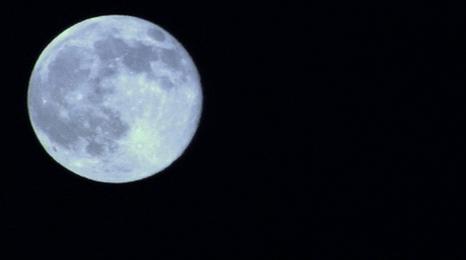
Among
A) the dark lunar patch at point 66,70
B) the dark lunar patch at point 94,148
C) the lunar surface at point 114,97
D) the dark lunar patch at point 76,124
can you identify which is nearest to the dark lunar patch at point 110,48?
the lunar surface at point 114,97

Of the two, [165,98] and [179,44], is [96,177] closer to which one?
[165,98]

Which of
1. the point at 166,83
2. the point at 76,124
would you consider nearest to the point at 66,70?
the point at 76,124

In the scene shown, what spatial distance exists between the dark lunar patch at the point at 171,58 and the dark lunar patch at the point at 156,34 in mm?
166

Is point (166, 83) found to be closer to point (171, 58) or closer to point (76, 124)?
point (171, 58)

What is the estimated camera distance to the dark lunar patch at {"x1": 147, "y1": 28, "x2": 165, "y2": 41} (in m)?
6.43

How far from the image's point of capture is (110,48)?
6.09 m

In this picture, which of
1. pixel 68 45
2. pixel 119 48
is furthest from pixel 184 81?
pixel 68 45

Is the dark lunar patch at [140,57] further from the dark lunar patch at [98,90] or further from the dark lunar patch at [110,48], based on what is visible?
the dark lunar patch at [98,90]

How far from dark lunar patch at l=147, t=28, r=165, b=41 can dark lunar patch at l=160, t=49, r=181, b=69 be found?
0.54 ft

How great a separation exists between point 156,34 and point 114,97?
37.0 inches

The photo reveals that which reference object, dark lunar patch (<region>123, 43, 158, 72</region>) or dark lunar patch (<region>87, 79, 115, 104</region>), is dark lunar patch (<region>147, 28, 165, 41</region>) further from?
dark lunar patch (<region>87, 79, 115, 104</region>)

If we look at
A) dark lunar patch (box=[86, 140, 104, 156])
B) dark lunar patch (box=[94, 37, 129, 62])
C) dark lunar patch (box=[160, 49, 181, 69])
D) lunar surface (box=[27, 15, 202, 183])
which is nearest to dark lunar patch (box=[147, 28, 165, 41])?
lunar surface (box=[27, 15, 202, 183])

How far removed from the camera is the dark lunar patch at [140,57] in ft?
19.8

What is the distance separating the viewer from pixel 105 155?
20.6 ft
